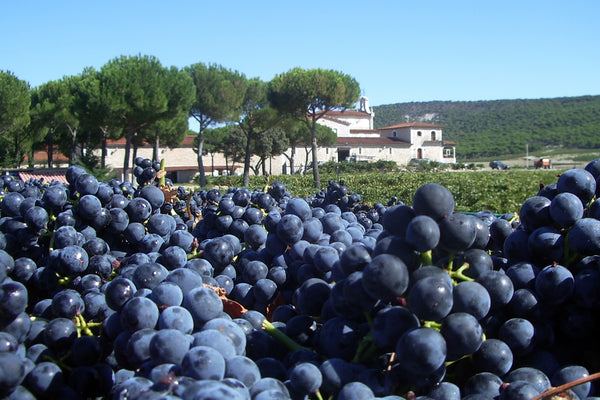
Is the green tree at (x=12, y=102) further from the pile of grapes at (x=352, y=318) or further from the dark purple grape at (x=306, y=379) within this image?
the dark purple grape at (x=306, y=379)

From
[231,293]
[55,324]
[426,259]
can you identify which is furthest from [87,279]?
[426,259]

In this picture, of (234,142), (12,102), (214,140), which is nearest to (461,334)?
(12,102)

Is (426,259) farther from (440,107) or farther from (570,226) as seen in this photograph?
(440,107)

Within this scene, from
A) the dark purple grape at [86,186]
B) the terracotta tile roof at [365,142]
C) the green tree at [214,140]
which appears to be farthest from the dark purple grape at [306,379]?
the terracotta tile roof at [365,142]

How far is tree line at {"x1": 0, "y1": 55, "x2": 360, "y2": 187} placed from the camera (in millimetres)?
23000

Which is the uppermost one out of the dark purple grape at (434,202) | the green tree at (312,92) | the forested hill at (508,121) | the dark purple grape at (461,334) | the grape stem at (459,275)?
the forested hill at (508,121)

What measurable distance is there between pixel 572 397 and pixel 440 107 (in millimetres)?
144641

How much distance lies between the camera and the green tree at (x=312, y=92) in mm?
30844

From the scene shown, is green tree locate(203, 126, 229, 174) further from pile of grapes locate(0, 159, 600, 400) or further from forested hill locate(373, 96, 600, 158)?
forested hill locate(373, 96, 600, 158)

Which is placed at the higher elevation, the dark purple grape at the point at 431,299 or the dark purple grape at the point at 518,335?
the dark purple grape at the point at 431,299

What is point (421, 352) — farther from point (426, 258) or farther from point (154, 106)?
point (154, 106)

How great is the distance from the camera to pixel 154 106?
23250 millimetres

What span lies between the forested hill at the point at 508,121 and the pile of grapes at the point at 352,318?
98.6 meters

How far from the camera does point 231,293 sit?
81.8 inches
